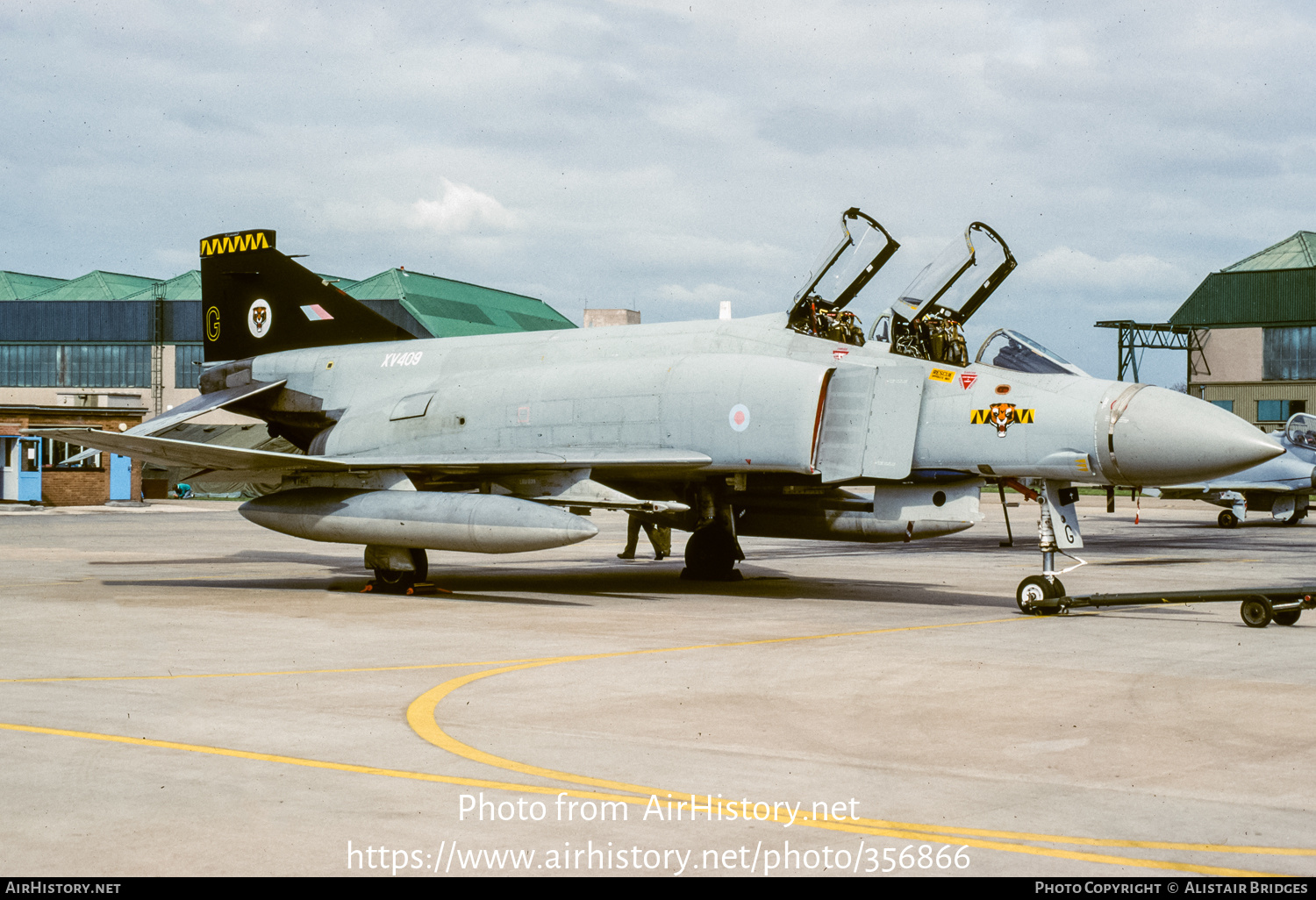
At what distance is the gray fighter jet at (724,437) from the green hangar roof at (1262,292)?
7087 cm

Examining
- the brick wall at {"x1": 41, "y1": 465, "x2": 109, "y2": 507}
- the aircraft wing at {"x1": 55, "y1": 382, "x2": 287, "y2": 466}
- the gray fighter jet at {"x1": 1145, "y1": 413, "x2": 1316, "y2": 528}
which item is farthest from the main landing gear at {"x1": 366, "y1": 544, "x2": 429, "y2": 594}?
the brick wall at {"x1": 41, "y1": 465, "x2": 109, "y2": 507}

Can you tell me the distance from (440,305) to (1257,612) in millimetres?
62762

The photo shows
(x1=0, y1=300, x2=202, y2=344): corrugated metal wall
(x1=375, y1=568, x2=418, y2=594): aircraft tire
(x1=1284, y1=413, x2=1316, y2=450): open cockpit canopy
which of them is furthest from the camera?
(x1=0, y1=300, x2=202, y2=344): corrugated metal wall

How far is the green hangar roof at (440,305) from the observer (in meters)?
68.5

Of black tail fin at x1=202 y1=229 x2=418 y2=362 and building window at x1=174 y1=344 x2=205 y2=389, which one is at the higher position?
building window at x1=174 y1=344 x2=205 y2=389

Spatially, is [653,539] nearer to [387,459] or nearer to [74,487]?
[387,459]

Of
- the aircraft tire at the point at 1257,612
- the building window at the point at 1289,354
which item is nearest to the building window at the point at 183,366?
the building window at the point at 1289,354

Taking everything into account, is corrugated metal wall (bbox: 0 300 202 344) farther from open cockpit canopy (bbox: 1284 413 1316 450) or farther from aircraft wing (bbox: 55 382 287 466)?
open cockpit canopy (bbox: 1284 413 1316 450)

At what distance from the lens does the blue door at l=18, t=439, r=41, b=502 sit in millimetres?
45062

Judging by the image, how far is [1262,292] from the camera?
Answer: 7800 cm

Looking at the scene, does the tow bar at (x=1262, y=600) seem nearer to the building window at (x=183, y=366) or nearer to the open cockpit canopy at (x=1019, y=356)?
the open cockpit canopy at (x=1019, y=356)

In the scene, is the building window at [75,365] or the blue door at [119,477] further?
the building window at [75,365]

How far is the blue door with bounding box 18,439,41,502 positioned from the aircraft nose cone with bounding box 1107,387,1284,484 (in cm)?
4272

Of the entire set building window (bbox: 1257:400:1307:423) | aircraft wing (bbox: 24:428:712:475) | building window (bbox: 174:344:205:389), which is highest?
building window (bbox: 174:344:205:389)
